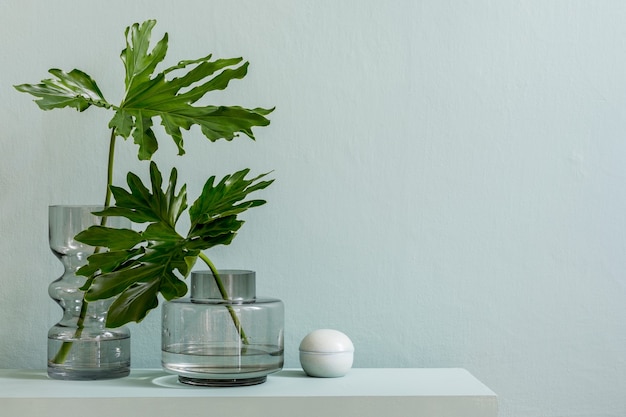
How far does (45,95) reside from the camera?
48.0 inches

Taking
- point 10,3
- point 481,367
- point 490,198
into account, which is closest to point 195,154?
point 10,3

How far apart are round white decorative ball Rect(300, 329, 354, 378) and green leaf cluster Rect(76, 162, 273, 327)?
0.24m

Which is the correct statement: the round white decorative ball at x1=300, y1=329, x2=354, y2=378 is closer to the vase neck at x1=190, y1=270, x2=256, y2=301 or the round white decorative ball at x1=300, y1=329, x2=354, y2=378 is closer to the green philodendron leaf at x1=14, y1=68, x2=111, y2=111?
the vase neck at x1=190, y1=270, x2=256, y2=301

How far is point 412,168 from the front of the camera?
57.2 inches

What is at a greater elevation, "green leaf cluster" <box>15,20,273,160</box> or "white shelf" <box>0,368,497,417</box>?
"green leaf cluster" <box>15,20,273,160</box>

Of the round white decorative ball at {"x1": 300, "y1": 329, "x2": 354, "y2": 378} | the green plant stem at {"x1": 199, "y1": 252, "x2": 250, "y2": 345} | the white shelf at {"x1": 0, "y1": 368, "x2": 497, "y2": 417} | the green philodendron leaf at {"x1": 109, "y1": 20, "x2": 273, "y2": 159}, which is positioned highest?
the green philodendron leaf at {"x1": 109, "y1": 20, "x2": 273, "y2": 159}

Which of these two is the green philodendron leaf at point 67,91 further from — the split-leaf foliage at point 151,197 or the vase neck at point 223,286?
the vase neck at point 223,286

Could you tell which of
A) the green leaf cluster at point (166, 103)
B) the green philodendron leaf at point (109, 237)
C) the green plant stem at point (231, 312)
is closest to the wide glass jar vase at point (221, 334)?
the green plant stem at point (231, 312)

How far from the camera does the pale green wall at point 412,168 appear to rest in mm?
1417

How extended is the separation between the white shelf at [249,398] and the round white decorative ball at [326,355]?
2 cm

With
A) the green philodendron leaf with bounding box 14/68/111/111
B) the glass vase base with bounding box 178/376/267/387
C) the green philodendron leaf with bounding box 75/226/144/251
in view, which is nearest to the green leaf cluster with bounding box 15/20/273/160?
the green philodendron leaf with bounding box 14/68/111/111

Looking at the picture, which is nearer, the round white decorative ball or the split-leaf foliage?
the split-leaf foliage

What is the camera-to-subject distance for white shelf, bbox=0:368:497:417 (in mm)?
1127

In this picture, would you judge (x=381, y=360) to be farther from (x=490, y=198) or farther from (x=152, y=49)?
(x=152, y=49)
